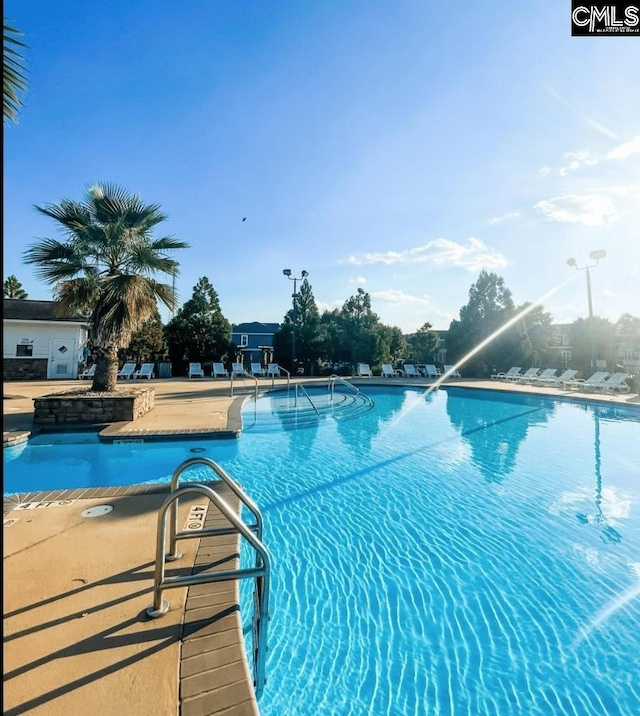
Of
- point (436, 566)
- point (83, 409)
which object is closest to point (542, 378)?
point (436, 566)

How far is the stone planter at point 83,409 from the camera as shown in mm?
8875

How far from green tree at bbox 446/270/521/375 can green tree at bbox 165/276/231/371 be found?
14.7m

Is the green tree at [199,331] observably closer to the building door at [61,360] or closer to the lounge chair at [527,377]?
the building door at [61,360]

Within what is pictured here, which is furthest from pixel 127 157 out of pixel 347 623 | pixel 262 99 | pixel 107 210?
pixel 347 623

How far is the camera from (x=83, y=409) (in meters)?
8.98

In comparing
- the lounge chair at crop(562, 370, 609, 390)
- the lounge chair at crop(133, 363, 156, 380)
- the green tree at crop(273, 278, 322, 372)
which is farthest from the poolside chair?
the lounge chair at crop(562, 370, 609, 390)

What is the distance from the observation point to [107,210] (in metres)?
9.45

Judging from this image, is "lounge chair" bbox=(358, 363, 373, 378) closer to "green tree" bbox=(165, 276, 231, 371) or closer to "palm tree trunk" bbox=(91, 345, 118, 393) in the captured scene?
"green tree" bbox=(165, 276, 231, 371)

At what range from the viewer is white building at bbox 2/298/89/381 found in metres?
18.1

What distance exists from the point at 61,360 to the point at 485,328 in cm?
2354

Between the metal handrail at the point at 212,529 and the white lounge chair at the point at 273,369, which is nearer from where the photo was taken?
the metal handrail at the point at 212,529

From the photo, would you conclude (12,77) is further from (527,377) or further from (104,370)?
(527,377)

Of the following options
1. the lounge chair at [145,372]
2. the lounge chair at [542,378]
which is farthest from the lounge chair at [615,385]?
the lounge chair at [145,372]

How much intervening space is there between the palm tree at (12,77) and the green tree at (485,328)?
24.4 m
